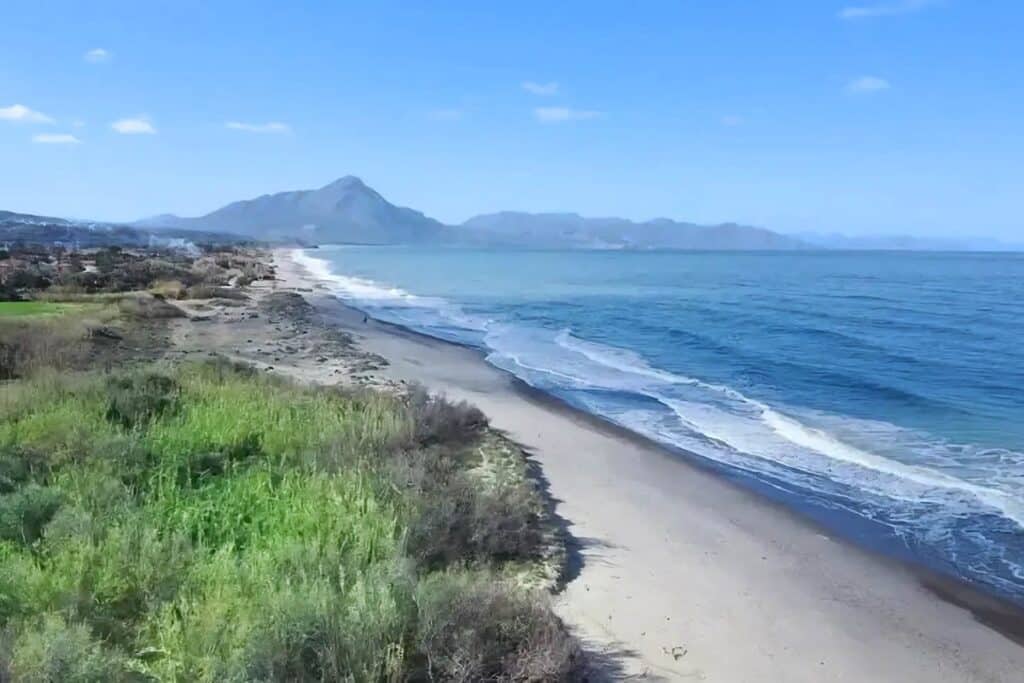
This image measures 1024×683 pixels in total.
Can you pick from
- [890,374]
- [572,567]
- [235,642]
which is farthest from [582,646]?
[890,374]

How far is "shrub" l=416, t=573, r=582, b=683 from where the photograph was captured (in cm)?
602

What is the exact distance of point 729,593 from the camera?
901 cm

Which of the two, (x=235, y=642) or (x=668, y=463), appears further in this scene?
(x=668, y=463)

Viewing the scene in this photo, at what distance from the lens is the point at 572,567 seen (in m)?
9.27

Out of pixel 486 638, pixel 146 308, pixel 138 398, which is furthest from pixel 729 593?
pixel 146 308

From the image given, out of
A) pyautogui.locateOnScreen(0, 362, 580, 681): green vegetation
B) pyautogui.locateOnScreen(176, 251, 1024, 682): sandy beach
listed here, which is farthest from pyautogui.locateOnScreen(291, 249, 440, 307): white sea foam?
pyautogui.locateOnScreen(0, 362, 580, 681): green vegetation

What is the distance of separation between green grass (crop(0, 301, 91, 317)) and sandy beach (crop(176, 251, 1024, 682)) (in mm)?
17402

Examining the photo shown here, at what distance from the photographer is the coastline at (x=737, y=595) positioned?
7.62 meters

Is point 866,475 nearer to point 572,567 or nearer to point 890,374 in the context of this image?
point 572,567

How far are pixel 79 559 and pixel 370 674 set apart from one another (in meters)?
2.97

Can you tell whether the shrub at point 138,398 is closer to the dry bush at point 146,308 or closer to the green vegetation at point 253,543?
the green vegetation at point 253,543

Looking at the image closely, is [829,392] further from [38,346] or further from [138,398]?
[38,346]

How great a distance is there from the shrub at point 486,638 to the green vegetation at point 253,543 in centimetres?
2

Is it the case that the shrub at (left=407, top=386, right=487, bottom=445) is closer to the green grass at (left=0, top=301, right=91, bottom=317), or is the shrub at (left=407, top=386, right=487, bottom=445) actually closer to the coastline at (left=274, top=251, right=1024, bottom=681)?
the coastline at (left=274, top=251, right=1024, bottom=681)
